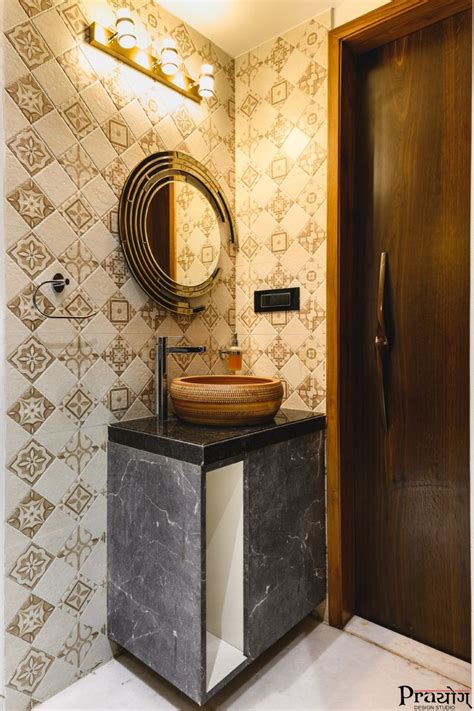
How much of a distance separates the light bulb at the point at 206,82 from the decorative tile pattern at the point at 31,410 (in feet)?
4.34

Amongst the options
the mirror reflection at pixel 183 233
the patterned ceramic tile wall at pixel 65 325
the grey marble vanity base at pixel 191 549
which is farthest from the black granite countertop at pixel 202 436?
the mirror reflection at pixel 183 233

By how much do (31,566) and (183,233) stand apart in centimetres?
129

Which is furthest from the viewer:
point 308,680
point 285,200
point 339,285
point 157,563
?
point 285,200

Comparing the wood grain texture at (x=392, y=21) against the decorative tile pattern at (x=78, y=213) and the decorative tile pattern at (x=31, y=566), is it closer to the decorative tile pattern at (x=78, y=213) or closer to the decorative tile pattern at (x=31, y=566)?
the decorative tile pattern at (x=78, y=213)

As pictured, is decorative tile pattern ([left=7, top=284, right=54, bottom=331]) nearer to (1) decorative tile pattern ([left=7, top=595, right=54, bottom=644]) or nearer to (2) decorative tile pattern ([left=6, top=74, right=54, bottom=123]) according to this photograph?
(2) decorative tile pattern ([left=6, top=74, right=54, bottom=123])

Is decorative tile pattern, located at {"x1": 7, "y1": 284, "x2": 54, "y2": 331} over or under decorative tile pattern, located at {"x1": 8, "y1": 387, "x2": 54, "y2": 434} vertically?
over

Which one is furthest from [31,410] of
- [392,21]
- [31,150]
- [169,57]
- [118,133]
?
[392,21]

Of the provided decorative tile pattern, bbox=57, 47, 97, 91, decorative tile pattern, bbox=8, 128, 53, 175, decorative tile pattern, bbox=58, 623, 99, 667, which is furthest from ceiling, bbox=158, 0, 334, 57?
decorative tile pattern, bbox=58, 623, 99, 667

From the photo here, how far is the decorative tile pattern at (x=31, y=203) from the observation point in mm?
1335

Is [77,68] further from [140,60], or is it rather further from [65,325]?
[65,325]

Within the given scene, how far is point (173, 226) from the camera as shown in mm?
1798

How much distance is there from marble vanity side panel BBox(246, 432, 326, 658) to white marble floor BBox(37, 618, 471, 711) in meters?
0.13

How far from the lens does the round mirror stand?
165 centimetres

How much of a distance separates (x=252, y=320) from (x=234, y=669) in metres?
1.31
